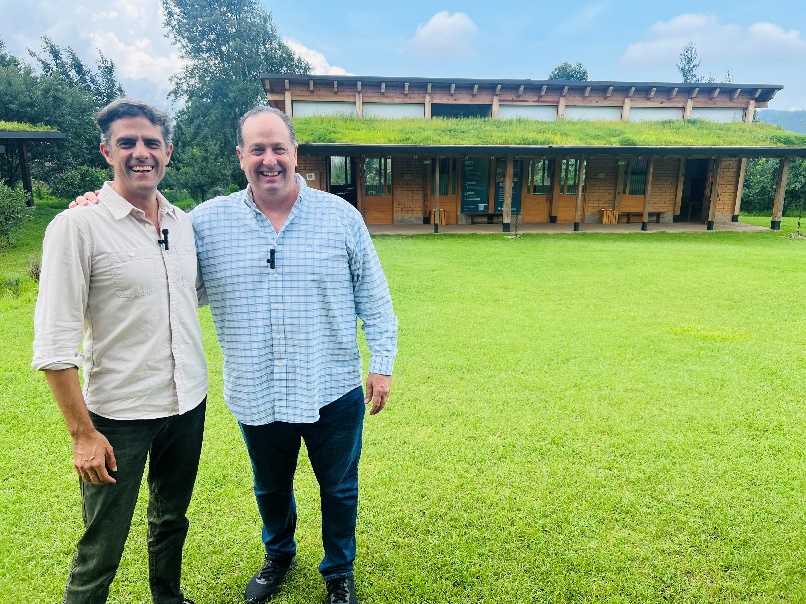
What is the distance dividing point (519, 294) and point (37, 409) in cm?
629

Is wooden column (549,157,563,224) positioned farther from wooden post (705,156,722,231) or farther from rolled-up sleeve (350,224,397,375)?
rolled-up sleeve (350,224,397,375)

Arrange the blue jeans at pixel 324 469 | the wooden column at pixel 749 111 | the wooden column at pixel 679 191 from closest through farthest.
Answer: the blue jeans at pixel 324 469 < the wooden column at pixel 679 191 < the wooden column at pixel 749 111

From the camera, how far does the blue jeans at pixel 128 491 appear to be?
1.84m

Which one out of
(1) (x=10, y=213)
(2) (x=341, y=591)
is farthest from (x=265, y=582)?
(1) (x=10, y=213)

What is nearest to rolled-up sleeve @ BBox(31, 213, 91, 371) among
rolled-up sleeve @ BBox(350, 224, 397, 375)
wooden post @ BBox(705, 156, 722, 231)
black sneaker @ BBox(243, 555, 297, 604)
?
rolled-up sleeve @ BBox(350, 224, 397, 375)

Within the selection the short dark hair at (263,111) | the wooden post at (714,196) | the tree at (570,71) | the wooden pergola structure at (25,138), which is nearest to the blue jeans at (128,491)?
the short dark hair at (263,111)

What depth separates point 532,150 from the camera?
15.5 meters

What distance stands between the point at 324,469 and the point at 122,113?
4.99 ft

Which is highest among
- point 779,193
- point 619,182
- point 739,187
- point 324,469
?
point 619,182

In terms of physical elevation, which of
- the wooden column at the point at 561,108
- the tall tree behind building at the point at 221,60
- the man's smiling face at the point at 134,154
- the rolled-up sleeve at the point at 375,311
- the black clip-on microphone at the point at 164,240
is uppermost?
the tall tree behind building at the point at 221,60

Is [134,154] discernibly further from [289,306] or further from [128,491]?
[128,491]

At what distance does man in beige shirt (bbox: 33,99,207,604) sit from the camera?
5.43 feet

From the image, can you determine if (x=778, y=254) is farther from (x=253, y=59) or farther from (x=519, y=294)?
(x=253, y=59)

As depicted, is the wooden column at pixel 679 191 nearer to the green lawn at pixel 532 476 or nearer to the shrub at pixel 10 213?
the green lawn at pixel 532 476
